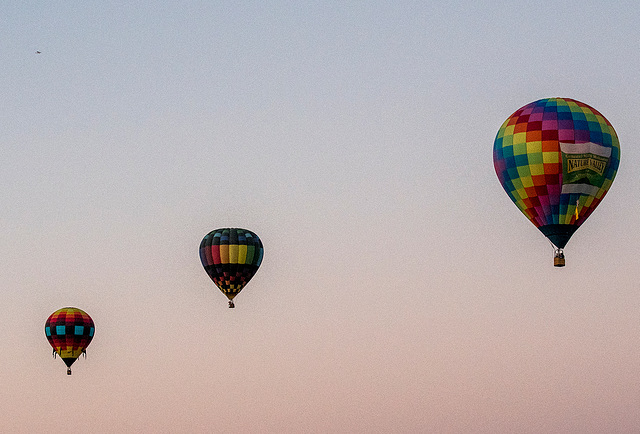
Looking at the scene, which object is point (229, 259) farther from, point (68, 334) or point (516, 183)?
point (516, 183)

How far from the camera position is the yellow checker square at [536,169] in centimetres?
5338

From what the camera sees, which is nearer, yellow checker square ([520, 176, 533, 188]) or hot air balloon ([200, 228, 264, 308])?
yellow checker square ([520, 176, 533, 188])

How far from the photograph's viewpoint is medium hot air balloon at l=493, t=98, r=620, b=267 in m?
53.2

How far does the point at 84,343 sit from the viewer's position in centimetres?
7738

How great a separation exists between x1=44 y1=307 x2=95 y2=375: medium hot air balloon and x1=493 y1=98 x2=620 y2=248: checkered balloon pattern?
32243mm

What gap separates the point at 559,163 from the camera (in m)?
53.2

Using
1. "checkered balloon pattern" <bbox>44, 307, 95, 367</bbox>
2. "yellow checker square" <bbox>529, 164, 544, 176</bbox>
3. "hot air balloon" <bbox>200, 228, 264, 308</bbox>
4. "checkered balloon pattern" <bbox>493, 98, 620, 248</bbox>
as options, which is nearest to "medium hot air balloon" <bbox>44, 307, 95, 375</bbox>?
"checkered balloon pattern" <bbox>44, 307, 95, 367</bbox>

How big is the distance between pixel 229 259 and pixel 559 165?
68.5ft

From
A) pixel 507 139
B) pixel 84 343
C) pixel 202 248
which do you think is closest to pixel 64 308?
pixel 84 343

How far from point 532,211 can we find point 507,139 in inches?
124

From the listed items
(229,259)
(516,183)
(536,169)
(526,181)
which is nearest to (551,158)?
(536,169)

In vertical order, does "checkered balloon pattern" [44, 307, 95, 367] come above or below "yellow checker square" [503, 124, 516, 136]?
below

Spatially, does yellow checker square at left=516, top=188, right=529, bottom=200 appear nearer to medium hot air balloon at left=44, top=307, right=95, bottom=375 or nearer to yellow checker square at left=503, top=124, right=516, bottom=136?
yellow checker square at left=503, top=124, right=516, bottom=136

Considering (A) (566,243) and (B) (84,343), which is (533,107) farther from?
(B) (84,343)
